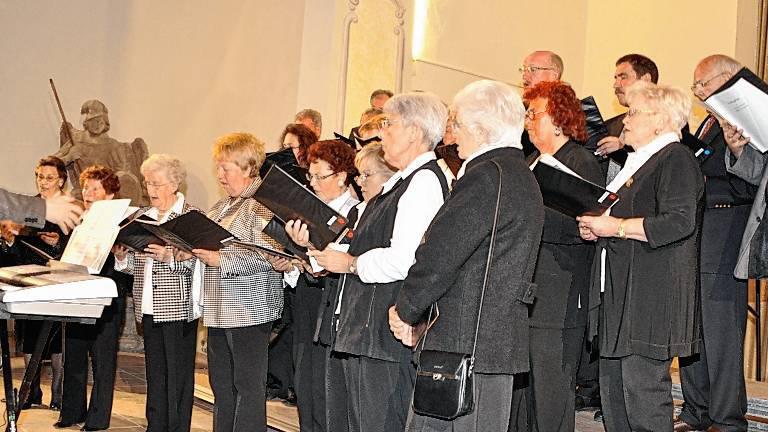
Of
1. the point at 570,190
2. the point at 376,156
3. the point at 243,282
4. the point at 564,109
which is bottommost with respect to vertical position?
the point at 243,282

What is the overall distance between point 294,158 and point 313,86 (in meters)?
3.31

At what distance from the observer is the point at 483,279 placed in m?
3.02

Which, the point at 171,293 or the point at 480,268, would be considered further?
the point at 171,293

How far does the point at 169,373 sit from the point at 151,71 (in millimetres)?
5096

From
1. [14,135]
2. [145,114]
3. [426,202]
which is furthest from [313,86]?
[426,202]

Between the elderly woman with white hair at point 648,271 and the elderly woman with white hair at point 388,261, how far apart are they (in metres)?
0.67

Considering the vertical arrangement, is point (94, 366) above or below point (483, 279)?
below

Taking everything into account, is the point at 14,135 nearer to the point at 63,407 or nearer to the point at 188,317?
the point at 63,407

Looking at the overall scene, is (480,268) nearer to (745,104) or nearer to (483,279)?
(483,279)

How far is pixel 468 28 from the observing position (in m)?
9.78

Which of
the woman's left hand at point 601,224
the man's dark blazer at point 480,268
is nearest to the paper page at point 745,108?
the woman's left hand at point 601,224

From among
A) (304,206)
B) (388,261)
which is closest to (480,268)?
(388,261)

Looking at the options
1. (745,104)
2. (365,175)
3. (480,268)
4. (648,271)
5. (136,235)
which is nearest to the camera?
(480,268)

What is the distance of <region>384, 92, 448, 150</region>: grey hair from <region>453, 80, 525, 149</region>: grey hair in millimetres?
483
